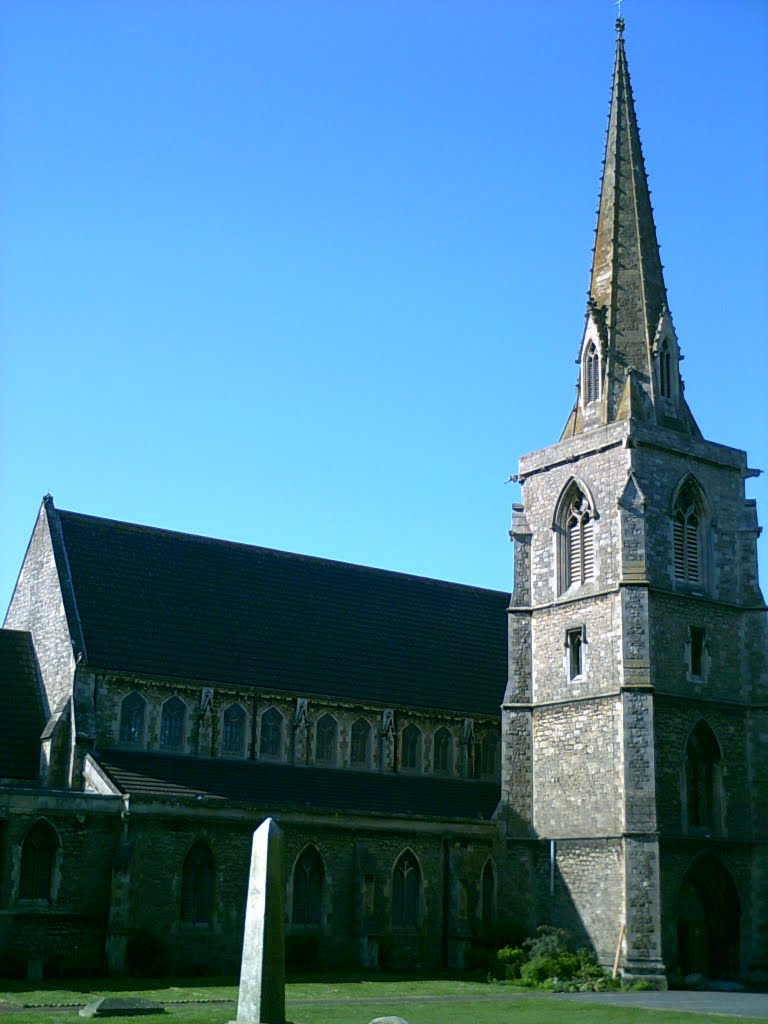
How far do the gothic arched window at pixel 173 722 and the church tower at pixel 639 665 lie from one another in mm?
10115

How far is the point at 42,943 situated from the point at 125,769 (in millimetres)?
5445

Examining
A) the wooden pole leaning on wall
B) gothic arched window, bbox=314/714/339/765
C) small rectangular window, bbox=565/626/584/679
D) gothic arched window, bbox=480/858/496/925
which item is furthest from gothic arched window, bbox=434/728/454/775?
the wooden pole leaning on wall

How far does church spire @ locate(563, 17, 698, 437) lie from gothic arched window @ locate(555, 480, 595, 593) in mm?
2699

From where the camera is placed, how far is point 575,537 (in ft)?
136

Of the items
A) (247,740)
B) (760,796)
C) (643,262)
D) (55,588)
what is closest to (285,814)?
(247,740)

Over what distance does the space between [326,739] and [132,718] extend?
22.4 feet

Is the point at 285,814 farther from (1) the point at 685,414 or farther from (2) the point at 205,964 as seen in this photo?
(1) the point at 685,414

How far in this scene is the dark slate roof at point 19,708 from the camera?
3675 centimetres

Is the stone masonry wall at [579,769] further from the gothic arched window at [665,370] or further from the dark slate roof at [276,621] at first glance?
the gothic arched window at [665,370]

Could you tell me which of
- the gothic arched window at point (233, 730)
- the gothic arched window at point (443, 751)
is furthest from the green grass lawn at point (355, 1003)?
the gothic arched window at point (443, 751)

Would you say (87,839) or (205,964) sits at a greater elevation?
(87,839)

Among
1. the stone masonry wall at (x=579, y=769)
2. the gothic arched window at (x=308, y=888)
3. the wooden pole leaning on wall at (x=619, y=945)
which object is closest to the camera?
the wooden pole leaning on wall at (x=619, y=945)

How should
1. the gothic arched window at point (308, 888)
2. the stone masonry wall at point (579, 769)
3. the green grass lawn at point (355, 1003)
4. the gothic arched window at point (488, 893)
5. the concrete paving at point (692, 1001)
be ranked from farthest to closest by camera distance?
the gothic arched window at point (488, 893) < the stone masonry wall at point (579, 769) < the gothic arched window at point (308, 888) < the concrete paving at point (692, 1001) < the green grass lawn at point (355, 1003)

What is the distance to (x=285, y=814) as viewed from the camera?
36531 mm
